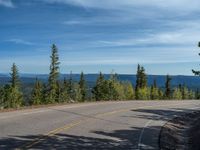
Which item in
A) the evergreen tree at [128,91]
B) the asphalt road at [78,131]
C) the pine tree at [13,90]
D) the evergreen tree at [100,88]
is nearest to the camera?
the asphalt road at [78,131]

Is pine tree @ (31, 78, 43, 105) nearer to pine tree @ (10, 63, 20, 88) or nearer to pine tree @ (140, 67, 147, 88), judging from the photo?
pine tree @ (10, 63, 20, 88)

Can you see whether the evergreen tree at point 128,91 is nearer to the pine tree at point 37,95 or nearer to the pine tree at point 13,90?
the pine tree at point 37,95

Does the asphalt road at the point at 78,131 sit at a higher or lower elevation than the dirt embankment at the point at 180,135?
higher

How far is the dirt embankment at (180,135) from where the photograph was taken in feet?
64.0

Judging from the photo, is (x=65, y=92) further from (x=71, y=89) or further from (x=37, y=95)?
(x=37, y=95)

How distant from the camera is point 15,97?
99688 mm

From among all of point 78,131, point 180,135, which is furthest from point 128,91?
point 78,131

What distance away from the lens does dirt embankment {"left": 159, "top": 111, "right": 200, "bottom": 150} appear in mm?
19516

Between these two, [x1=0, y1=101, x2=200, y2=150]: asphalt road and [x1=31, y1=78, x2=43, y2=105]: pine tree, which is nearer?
[x1=0, y1=101, x2=200, y2=150]: asphalt road

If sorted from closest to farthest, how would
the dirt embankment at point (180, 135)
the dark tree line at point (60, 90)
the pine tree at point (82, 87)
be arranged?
the dirt embankment at point (180, 135) < the dark tree line at point (60, 90) < the pine tree at point (82, 87)

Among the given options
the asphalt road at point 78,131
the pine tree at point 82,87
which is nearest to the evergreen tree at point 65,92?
the pine tree at point 82,87

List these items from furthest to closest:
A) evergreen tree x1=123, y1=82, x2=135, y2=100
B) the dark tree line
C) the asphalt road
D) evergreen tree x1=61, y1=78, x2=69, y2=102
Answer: evergreen tree x1=123, y1=82, x2=135, y2=100 < evergreen tree x1=61, y1=78, x2=69, y2=102 < the dark tree line < the asphalt road

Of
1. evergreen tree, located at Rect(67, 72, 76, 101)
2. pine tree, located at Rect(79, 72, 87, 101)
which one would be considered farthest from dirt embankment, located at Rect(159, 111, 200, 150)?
pine tree, located at Rect(79, 72, 87, 101)

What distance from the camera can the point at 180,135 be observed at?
24.4 meters
